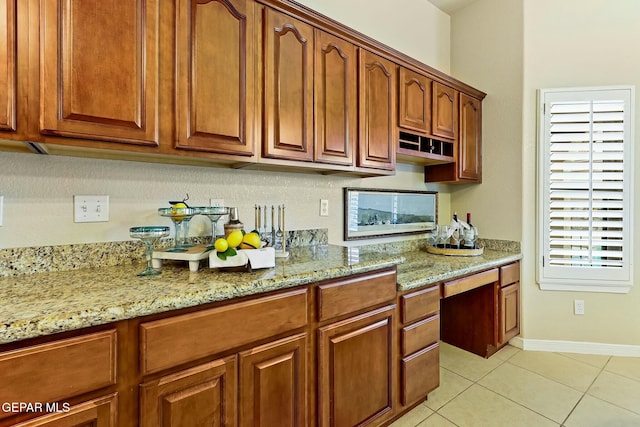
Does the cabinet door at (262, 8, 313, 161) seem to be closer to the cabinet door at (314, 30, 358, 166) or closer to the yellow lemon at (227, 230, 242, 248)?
the cabinet door at (314, 30, 358, 166)

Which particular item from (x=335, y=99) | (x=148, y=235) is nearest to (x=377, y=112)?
(x=335, y=99)

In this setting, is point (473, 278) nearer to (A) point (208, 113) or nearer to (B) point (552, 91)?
(B) point (552, 91)

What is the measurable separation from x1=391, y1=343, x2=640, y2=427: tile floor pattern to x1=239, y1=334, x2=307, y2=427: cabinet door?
2.72 ft

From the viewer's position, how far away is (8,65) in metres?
1.04

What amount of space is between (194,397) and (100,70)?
1.24 m

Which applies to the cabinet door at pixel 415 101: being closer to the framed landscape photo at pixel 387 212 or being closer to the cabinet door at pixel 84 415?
the framed landscape photo at pixel 387 212

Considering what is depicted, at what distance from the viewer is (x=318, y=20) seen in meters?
1.77

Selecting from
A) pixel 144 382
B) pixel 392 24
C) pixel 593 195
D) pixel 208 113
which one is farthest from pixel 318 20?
pixel 593 195

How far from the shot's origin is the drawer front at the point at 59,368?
0.79 meters

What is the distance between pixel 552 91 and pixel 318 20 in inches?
85.4

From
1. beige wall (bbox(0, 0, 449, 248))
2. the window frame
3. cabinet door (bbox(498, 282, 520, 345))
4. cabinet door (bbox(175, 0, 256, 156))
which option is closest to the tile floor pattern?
cabinet door (bbox(498, 282, 520, 345))

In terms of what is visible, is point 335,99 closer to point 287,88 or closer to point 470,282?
point 287,88

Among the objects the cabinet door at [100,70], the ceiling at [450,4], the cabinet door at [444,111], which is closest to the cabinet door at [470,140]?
the cabinet door at [444,111]

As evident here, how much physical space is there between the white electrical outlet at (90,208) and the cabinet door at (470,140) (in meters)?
2.61
